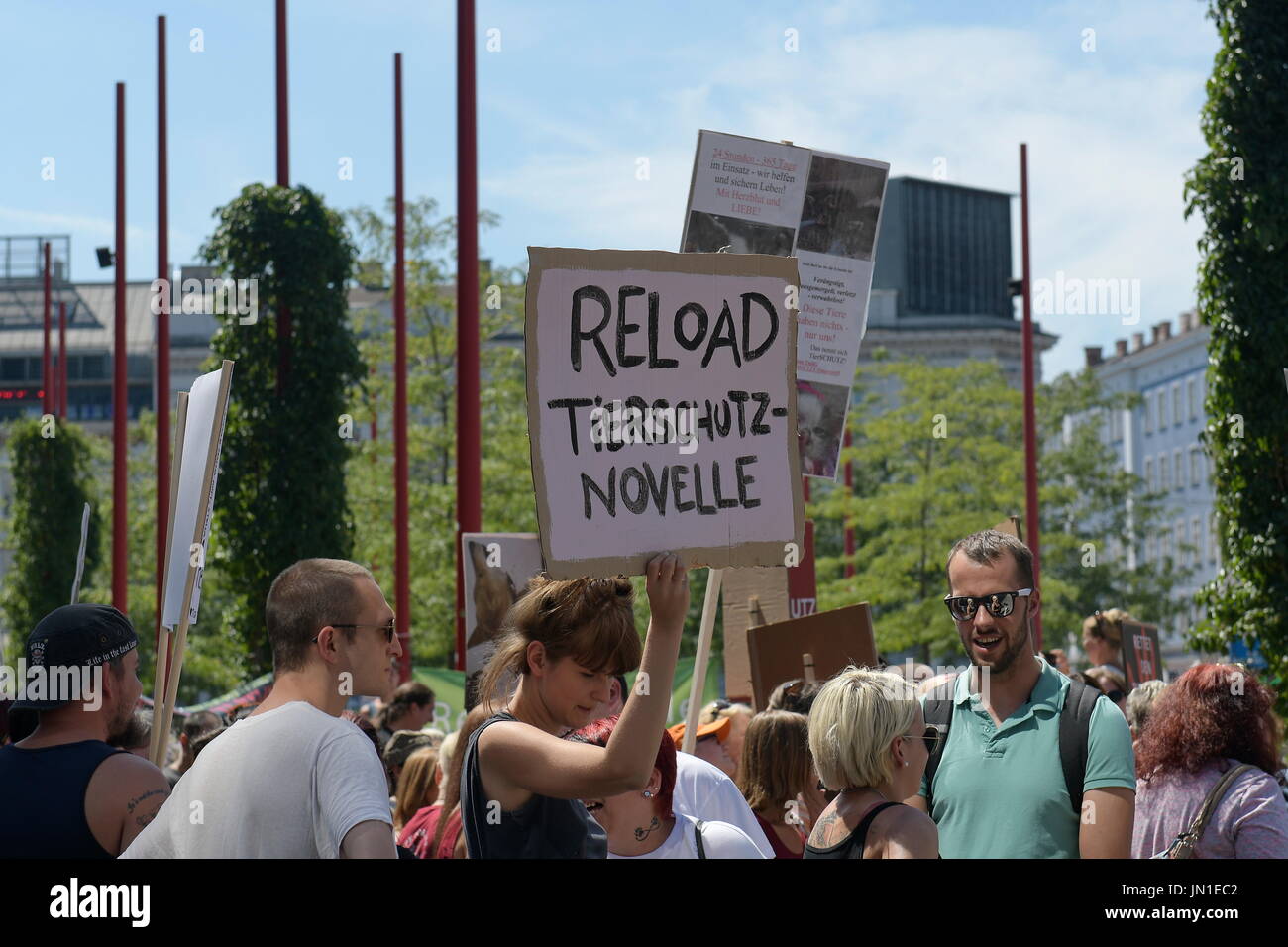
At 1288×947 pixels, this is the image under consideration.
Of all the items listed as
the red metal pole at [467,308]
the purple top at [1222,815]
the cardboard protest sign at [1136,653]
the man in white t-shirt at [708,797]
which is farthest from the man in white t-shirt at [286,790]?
the red metal pole at [467,308]

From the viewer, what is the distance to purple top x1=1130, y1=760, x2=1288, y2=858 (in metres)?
4.76

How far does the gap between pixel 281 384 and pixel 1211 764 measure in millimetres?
14635

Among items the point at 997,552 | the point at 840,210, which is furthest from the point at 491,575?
the point at 997,552

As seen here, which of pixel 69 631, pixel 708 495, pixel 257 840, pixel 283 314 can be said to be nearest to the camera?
pixel 257 840

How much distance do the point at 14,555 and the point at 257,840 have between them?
3139 centimetres

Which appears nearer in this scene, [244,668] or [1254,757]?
[1254,757]

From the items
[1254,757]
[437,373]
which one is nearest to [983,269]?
[437,373]

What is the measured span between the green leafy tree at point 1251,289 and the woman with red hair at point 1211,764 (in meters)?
8.79

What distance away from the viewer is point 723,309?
377cm

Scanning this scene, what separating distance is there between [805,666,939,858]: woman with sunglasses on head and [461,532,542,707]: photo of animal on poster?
13.6 ft

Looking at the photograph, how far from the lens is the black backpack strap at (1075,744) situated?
4410mm

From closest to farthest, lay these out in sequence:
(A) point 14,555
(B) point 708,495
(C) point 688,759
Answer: (B) point 708,495 < (C) point 688,759 < (A) point 14,555

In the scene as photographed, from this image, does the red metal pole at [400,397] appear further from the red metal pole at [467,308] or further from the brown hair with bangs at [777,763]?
the brown hair with bangs at [777,763]
